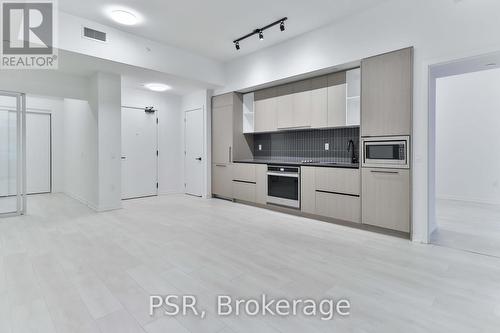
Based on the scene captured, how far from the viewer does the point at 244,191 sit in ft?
18.4

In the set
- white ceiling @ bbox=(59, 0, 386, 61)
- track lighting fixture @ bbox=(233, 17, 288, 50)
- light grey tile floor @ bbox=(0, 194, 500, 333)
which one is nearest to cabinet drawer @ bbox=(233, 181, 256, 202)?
light grey tile floor @ bbox=(0, 194, 500, 333)

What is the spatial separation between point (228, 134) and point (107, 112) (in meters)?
2.44

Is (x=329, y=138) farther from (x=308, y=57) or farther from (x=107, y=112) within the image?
(x=107, y=112)

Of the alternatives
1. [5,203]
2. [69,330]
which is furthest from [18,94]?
[69,330]

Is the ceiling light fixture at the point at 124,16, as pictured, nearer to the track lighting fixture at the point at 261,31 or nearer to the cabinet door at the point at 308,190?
the track lighting fixture at the point at 261,31

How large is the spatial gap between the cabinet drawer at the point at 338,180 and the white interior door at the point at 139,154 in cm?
441

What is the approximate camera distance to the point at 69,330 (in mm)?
1633

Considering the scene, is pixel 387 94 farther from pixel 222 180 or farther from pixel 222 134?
pixel 222 180

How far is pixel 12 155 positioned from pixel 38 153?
2.84 m

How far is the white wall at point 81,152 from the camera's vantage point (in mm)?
5137

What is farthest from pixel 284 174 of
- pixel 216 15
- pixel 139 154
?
pixel 139 154

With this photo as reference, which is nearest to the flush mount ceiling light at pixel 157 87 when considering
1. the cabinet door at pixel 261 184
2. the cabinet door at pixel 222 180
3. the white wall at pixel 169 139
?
the white wall at pixel 169 139
